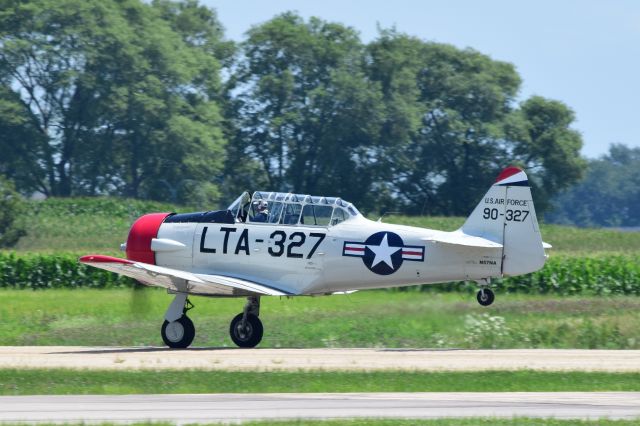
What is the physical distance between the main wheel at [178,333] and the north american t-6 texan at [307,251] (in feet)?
0.06

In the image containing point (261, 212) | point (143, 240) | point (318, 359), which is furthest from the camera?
point (143, 240)

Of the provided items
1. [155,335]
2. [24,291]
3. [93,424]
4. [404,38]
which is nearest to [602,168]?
[404,38]

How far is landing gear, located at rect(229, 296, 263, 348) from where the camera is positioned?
20.6 m

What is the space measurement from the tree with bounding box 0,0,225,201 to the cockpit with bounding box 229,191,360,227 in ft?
149

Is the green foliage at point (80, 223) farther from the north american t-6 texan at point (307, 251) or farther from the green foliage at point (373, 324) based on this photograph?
the north american t-6 texan at point (307, 251)

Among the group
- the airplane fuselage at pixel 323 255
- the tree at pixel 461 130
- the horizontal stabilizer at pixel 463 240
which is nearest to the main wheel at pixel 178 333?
the airplane fuselage at pixel 323 255

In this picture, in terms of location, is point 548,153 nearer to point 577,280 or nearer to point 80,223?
point 80,223

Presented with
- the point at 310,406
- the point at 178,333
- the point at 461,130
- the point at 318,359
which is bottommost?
the point at 310,406

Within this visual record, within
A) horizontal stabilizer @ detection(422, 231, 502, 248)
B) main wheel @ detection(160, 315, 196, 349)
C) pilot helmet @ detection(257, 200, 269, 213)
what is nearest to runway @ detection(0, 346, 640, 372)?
main wheel @ detection(160, 315, 196, 349)

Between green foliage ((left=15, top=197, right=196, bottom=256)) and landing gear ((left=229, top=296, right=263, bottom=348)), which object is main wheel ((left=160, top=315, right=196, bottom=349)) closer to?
landing gear ((left=229, top=296, right=263, bottom=348))

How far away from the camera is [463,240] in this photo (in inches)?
763

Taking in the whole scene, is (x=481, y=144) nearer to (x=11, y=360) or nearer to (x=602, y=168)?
(x=11, y=360)

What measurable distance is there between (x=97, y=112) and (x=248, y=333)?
157ft

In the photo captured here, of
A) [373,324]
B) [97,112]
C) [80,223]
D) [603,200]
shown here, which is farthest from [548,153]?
[603,200]
